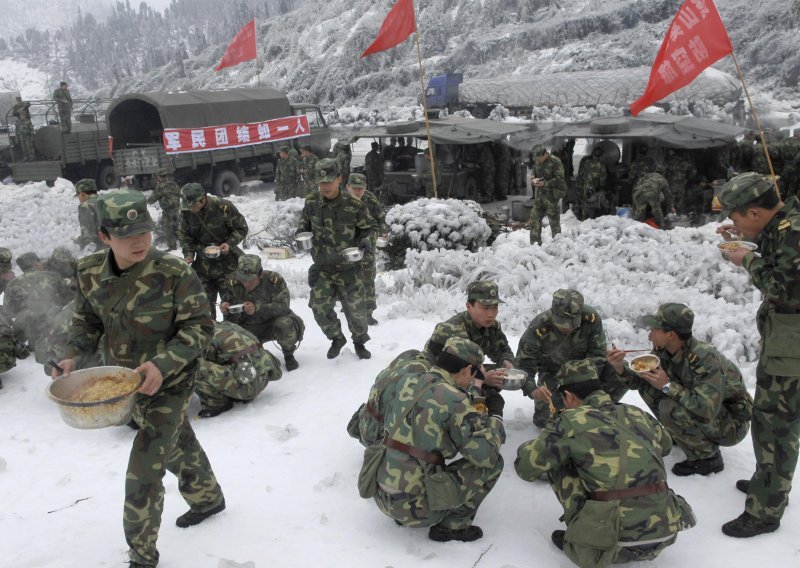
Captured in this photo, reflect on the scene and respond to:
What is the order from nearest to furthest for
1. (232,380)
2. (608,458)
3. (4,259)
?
(608,458)
(232,380)
(4,259)

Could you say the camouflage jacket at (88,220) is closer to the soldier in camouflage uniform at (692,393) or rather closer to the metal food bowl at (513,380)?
the metal food bowl at (513,380)

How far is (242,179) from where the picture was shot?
17.8 m

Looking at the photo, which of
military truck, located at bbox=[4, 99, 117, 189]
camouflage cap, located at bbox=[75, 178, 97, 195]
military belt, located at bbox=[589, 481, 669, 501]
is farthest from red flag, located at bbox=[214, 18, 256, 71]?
military belt, located at bbox=[589, 481, 669, 501]

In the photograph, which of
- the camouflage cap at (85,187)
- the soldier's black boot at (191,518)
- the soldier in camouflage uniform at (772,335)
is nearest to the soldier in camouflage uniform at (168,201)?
the camouflage cap at (85,187)

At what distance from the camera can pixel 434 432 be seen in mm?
3580

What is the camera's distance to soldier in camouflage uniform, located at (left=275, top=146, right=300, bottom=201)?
1514 centimetres

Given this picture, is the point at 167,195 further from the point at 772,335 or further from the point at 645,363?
the point at 772,335

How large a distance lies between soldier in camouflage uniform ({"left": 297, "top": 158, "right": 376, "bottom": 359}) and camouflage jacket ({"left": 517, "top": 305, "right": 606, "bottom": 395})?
1973mm

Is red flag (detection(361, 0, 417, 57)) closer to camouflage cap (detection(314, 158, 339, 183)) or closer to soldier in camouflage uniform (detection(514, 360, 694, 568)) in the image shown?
camouflage cap (detection(314, 158, 339, 183))

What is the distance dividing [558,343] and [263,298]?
9.43ft

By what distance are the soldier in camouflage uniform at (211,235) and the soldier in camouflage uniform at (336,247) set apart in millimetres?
721

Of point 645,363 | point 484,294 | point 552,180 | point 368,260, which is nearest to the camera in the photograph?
point 645,363

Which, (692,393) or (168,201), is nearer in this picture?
(692,393)

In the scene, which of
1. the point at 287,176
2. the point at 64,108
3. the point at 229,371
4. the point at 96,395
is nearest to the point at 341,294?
the point at 229,371
